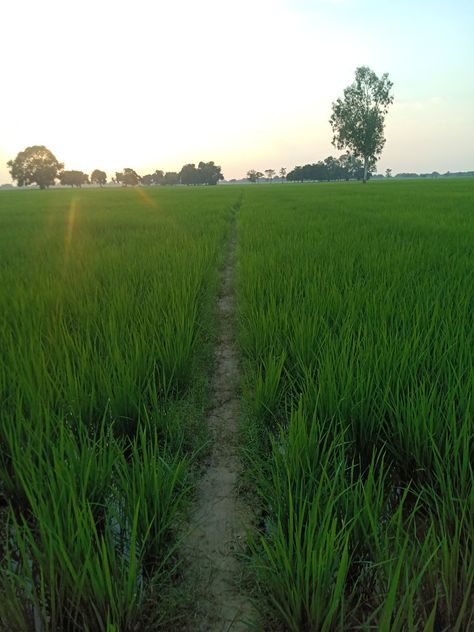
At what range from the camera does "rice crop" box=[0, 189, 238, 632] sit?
2.51 ft

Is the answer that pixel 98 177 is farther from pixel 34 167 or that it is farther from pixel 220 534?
pixel 220 534

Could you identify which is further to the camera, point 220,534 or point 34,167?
point 34,167

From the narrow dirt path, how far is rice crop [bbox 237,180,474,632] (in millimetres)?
69

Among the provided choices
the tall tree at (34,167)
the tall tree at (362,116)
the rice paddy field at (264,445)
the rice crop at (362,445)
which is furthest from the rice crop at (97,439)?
the tall tree at (34,167)

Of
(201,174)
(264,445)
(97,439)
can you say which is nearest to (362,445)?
(264,445)

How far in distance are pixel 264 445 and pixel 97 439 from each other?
0.60m

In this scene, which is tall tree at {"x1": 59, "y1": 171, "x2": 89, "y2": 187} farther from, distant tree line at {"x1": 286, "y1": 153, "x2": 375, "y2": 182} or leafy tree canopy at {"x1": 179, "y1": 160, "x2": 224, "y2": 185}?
distant tree line at {"x1": 286, "y1": 153, "x2": 375, "y2": 182}

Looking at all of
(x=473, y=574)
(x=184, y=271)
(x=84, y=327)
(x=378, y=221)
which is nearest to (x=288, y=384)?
(x=473, y=574)

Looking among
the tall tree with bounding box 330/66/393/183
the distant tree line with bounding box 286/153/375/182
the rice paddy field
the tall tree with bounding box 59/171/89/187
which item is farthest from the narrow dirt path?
the distant tree line with bounding box 286/153/375/182

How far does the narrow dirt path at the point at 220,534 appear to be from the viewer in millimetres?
839

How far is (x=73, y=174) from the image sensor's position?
83938 mm

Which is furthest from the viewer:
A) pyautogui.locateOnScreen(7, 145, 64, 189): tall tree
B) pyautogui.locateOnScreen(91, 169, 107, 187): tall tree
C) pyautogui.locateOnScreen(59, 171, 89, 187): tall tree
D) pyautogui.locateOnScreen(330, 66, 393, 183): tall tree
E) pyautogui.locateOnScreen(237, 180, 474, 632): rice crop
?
pyautogui.locateOnScreen(91, 169, 107, 187): tall tree

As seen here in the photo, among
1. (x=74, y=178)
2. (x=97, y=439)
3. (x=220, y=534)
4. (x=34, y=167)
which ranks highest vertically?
(x=74, y=178)

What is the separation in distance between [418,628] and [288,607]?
27 cm
